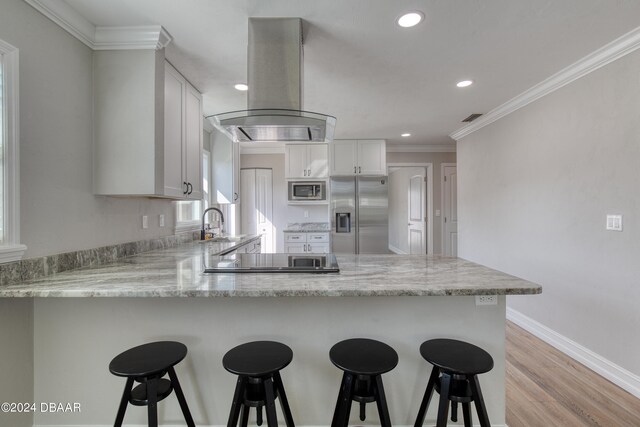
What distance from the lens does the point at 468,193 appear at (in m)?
4.23

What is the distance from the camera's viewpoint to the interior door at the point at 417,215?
5312mm

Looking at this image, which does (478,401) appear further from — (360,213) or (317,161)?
(317,161)

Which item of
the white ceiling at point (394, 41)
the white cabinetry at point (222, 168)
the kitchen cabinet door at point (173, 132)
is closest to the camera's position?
the white ceiling at point (394, 41)

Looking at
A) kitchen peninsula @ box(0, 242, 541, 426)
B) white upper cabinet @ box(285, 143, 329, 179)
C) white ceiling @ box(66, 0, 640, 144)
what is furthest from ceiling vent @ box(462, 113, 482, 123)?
kitchen peninsula @ box(0, 242, 541, 426)

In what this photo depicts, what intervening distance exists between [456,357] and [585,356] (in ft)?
6.32

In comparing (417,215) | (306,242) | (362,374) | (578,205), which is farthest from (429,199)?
(362,374)

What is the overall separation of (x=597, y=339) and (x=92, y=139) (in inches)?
154

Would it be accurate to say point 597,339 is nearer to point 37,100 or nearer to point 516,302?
point 516,302

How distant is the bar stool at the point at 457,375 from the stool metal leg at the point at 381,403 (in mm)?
212

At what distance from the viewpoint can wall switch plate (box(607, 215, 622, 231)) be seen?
2.05 metres

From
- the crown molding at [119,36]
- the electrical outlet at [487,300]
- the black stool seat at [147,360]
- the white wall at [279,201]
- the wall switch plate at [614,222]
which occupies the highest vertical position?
the crown molding at [119,36]

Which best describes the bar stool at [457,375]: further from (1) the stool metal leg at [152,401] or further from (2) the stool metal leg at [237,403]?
(1) the stool metal leg at [152,401]

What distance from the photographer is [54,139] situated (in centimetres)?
160

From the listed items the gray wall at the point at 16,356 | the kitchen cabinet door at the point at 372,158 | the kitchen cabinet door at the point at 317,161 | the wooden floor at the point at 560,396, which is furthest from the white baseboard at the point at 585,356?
the gray wall at the point at 16,356
